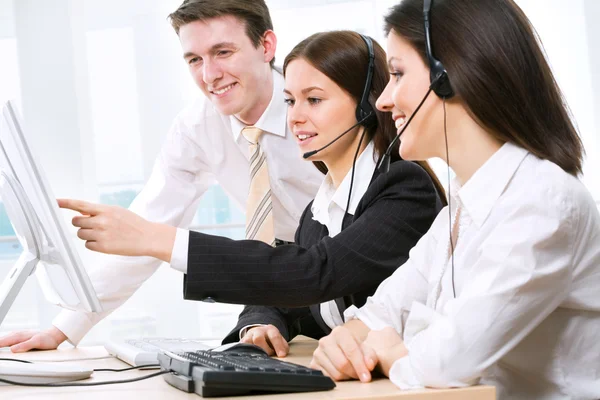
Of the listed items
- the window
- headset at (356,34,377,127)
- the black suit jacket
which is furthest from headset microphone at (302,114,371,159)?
the window

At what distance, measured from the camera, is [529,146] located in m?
1.03

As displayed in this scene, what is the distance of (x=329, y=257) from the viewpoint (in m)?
1.37

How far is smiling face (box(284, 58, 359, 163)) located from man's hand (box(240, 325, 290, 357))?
1.38 ft

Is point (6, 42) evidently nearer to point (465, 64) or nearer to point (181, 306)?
point (181, 306)

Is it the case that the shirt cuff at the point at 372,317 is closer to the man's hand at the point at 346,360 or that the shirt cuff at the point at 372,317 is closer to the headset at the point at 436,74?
the man's hand at the point at 346,360

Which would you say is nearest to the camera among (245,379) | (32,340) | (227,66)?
(245,379)

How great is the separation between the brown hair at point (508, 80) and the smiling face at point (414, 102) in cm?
5

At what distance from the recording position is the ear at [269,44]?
7.41 feet

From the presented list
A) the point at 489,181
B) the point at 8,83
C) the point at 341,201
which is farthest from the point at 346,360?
the point at 8,83

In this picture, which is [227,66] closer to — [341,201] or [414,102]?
[341,201]

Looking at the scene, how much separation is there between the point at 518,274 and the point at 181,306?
3247 mm

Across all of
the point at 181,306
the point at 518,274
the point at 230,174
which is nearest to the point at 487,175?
the point at 518,274

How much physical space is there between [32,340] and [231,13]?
1.06 metres

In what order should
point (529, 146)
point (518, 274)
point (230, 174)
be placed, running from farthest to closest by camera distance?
point (230, 174) < point (529, 146) < point (518, 274)
